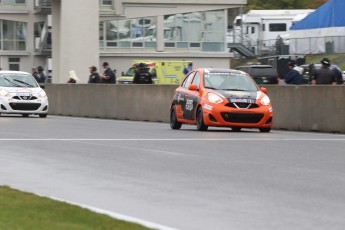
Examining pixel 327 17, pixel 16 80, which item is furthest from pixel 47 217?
pixel 327 17

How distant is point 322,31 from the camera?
71.4m

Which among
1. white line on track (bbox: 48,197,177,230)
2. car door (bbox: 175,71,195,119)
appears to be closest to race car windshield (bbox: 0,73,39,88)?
car door (bbox: 175,71,195,119)

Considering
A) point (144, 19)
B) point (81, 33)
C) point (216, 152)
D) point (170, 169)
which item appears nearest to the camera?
point (170, 169)

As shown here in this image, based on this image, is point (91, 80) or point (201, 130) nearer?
point (201, 130)

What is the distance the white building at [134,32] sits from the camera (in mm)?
82250

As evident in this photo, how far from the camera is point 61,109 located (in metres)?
41.6

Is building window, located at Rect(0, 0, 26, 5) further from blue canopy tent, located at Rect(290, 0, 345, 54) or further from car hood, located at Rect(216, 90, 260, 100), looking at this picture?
car hood, located at Rect(216, 90, 260, 100)

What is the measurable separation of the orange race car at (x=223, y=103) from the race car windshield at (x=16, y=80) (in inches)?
432

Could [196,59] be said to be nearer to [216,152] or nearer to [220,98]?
[220,98]

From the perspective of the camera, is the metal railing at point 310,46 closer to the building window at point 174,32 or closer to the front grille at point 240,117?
the building window at point 174,32

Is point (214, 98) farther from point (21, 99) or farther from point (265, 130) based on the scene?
point (21, 99)

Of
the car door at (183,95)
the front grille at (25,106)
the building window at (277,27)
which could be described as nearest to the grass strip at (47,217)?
the car door at (183,95)

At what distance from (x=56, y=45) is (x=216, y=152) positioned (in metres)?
54.4

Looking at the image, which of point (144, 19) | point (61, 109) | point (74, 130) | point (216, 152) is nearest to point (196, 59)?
point (144, 19)
